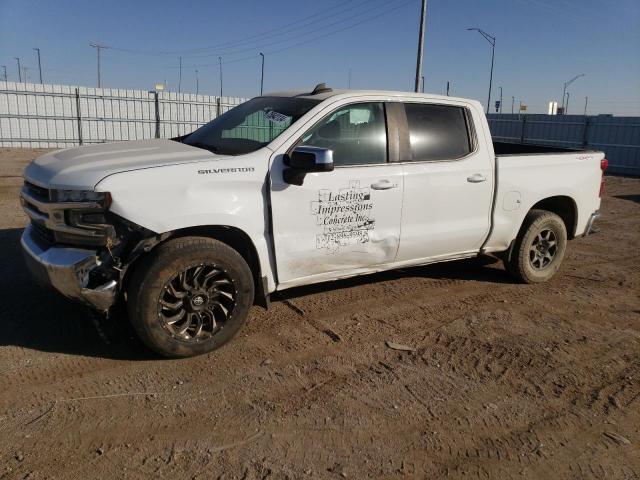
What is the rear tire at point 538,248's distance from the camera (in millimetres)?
5766

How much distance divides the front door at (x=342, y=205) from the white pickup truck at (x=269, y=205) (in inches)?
0.4

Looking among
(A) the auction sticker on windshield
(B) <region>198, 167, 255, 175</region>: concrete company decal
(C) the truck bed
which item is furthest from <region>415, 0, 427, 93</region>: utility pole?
(B) <region>198, 167, 255, 175</region>: concrete company decal

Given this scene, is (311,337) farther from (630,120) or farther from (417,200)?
(630,120)

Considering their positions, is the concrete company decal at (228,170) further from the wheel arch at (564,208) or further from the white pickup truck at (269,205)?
the wheel arch at (564,208)

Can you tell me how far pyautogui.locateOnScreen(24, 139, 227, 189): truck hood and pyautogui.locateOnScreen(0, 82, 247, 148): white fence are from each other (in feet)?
58.7

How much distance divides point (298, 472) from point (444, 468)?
76cm

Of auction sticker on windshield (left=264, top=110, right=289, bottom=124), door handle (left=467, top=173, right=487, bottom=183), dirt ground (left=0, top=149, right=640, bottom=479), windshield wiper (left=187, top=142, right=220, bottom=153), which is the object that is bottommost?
dirt ground (left=0, top=149, right=640, bottom=479)

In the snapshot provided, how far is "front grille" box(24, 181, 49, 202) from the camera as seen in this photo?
3.74 m

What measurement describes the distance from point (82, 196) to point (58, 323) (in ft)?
4.60

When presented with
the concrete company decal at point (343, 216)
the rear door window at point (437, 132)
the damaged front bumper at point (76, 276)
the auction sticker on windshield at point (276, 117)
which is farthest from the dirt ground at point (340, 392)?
the auction sticker on windshield at point (276, 117)

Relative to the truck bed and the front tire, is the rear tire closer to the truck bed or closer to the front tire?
the truck bed

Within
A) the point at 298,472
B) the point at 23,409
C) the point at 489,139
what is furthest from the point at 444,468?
the point at 489,139

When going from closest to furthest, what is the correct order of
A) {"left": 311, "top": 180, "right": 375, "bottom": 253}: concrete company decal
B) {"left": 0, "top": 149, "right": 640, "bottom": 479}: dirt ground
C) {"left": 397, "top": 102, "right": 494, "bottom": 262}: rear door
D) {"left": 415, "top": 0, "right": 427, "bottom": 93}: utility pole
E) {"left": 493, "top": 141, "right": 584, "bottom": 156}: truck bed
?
{"left": 0, "top": 149, "right": 640, "bottom": 479}: dirt ground < {"left": 311, "top": 180, "right": 375, "bottom": 253}: concrete company decal < {"left": 397, "top": 102, "right": 494, "bottom": 262}: rear door < {"left": 493, "top": 141, "right": 584, "bottom": 156}: truck bed < {"left": 415, "top": 0, "right": 427, "bottom": 93}: utility pole

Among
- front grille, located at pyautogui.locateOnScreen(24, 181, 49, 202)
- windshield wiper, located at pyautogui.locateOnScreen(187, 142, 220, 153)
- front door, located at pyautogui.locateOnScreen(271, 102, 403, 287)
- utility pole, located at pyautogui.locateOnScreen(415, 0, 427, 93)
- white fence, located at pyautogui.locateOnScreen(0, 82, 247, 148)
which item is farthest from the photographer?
white fence, located at pyautogui.locateOnScreen(0, 82, 247, 148)
